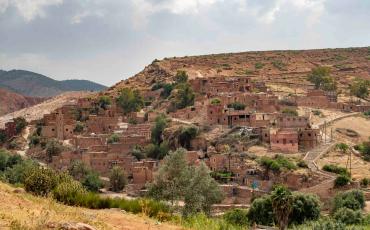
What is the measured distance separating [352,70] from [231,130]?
119ft

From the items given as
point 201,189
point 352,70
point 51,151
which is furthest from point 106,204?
point 352,70

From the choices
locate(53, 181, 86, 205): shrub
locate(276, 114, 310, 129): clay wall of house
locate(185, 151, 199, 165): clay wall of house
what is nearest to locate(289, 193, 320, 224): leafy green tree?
locate(185, 151, 199, 165): clay wall of house

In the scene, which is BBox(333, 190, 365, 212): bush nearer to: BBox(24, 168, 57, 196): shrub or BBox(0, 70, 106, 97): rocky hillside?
BBox(24, 168, 57, 196): shrub

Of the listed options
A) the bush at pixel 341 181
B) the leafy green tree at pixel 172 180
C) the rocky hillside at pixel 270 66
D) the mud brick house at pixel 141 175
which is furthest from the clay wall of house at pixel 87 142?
the rocky hillside at pixel 270 66

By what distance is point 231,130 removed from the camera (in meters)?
36.3

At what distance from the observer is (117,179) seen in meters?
32.6

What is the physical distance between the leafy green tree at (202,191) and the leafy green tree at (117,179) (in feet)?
21.9

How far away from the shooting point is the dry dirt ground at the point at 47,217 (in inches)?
327

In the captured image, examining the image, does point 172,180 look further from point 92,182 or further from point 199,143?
point 199,143

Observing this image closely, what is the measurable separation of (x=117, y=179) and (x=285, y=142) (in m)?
9.31

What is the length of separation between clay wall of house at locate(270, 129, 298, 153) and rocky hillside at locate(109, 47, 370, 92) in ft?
82.4

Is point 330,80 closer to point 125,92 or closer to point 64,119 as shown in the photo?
point 125,92

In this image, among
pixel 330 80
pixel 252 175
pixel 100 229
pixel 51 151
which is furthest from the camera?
pixel 330 80

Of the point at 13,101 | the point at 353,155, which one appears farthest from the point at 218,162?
the point at 13,101
